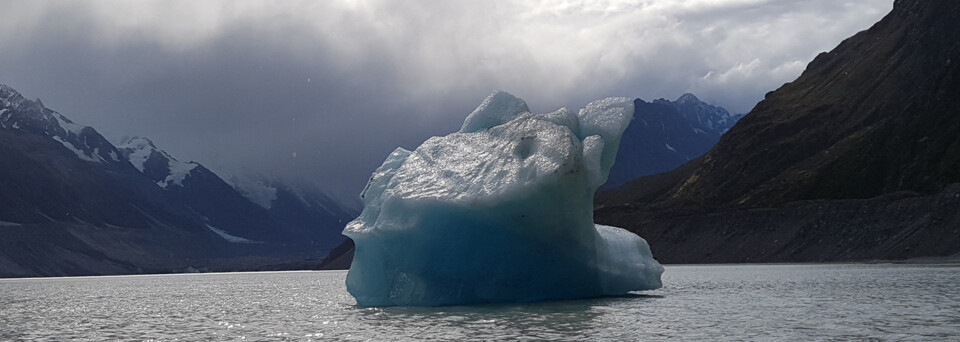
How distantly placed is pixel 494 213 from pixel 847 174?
12779 centimetres

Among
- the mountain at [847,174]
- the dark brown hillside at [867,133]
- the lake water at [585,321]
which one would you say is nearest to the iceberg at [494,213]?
the lake water at [585,321]

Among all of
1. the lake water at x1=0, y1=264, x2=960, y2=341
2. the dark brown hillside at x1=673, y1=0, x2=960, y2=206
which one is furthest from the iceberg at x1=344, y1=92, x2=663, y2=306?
the dark brown hillside at x1=673, y1=0, x2=960, y2=206

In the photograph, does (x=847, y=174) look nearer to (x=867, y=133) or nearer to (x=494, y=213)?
(x=867, y=133)

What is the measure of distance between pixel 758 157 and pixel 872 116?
21397mm

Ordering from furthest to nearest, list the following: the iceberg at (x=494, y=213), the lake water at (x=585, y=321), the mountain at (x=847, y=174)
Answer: the mountain at (x=847, y=174) → the iceberg at (x=494, y=213) → the lake water at (x=585, y=321)

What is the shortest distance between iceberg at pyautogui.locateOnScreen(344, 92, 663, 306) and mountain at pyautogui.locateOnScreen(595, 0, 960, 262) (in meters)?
82.0

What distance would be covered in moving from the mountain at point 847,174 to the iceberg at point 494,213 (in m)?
82.0

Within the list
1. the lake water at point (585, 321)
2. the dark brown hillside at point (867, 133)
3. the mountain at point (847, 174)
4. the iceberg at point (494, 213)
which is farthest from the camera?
the dark brown hillside at point (867, 133)

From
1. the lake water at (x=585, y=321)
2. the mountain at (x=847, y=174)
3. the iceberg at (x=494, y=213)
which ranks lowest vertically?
the lake water at (x=585, y=321)

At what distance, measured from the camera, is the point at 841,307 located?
37562 millimetres

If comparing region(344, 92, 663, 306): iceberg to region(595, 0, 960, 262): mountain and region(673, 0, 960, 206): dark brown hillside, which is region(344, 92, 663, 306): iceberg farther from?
region(673, 0, 960, 206): dark brown hillside

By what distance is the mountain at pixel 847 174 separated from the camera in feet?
410

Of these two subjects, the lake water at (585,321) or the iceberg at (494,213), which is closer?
the lake water at (585,321)

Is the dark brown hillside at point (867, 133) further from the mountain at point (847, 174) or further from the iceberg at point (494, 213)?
the iceberg at point (494, 213)
